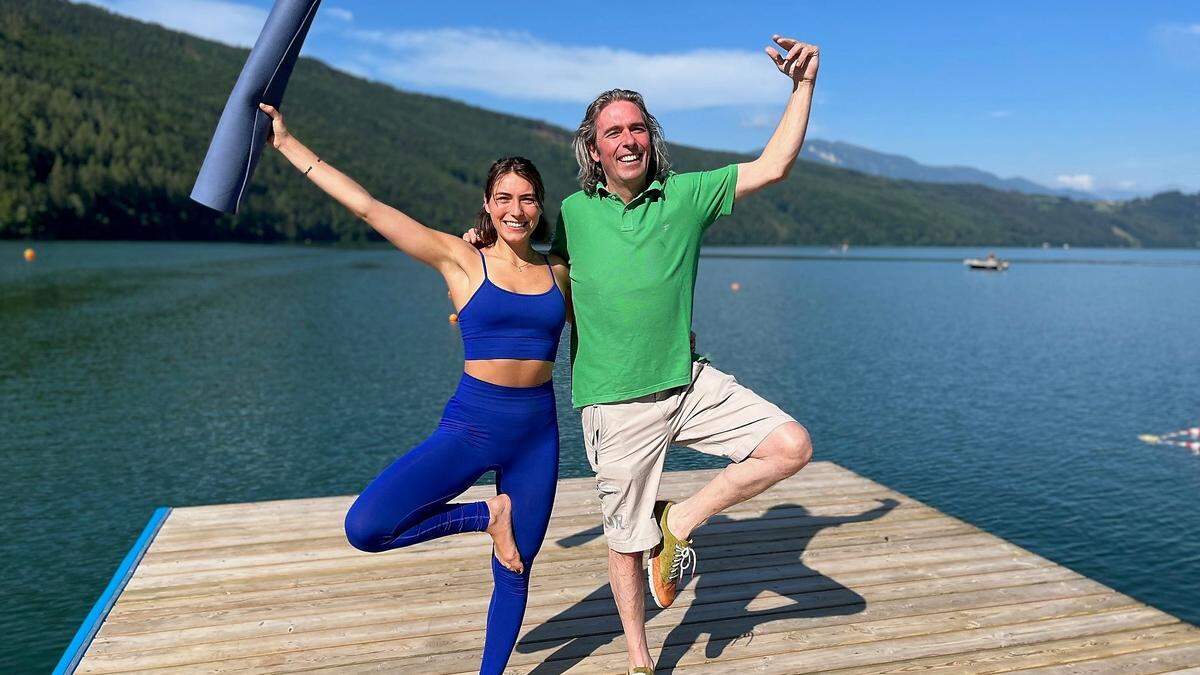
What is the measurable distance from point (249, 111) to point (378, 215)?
2.34 ft

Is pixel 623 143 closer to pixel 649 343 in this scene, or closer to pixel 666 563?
pixel 649 343

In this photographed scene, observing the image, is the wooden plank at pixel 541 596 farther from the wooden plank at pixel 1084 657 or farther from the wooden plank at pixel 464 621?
the wooden plank at pixel 1084 657

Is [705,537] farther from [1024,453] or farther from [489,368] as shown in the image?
[1024,453]

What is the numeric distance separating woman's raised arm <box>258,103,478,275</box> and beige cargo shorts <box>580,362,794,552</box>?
936mm

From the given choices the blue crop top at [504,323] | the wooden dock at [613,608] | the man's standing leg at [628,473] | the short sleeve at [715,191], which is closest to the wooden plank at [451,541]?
the wooden dock at [613,608]

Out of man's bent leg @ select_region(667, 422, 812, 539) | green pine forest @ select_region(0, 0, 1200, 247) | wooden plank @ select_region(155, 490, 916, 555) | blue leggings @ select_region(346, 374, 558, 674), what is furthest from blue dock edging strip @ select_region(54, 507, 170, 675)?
green pine forest @ select_region(0, 0, 1200, 247)

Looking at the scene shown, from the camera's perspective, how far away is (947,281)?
87.9 metres

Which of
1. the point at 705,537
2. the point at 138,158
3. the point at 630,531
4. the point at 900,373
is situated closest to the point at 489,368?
the point at 630,531

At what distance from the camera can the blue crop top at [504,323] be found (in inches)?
139

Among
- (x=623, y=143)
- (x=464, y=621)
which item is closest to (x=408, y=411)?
(x=464, y=621)

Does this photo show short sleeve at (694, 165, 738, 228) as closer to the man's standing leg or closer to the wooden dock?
the man's standing leg

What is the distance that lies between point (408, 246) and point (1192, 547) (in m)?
13.4

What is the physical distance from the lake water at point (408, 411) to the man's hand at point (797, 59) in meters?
1.71

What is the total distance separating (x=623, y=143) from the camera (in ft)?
11.6
